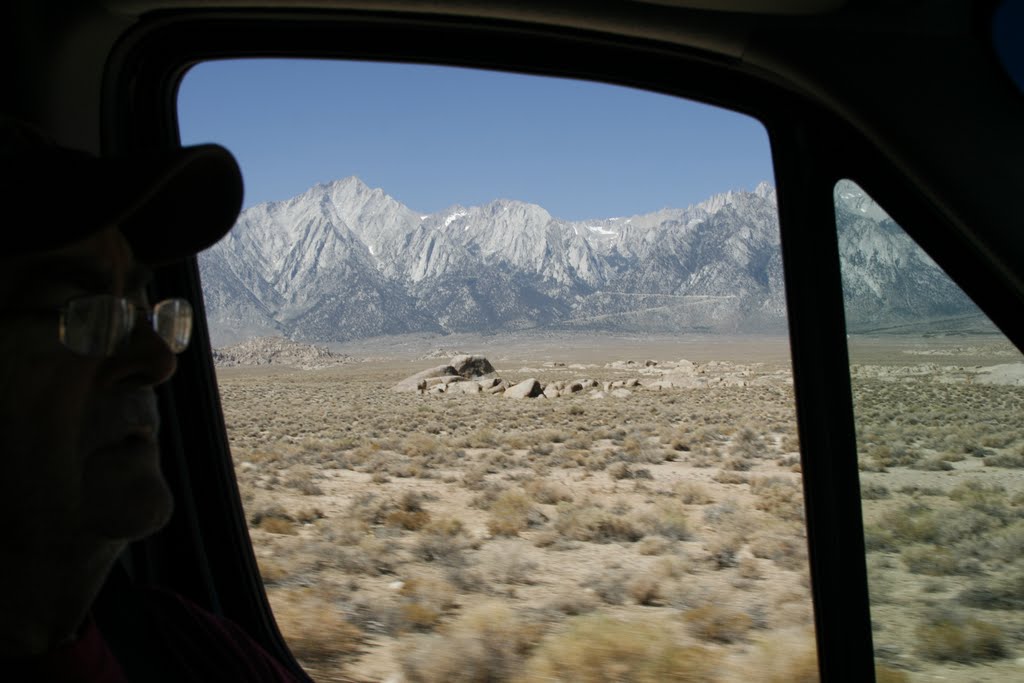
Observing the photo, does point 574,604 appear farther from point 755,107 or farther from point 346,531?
point 755,107

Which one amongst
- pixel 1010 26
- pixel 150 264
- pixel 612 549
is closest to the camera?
pixel 150 264

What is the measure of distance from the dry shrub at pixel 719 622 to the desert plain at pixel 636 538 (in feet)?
0.06

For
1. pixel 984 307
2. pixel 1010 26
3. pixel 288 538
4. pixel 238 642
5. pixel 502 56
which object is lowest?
pixel 288 538

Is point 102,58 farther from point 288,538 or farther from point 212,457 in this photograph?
point 288,538

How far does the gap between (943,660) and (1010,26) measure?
6.69 feet

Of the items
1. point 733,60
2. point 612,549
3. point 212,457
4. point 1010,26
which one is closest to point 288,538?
point 612,549

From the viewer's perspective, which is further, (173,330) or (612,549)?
(612,549)

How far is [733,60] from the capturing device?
2.18 meters

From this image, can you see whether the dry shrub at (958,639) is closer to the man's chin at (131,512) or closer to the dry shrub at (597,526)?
the man's chin at (131,512)

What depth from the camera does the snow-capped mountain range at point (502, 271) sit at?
28953mm

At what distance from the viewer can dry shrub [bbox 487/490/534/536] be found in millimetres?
8016

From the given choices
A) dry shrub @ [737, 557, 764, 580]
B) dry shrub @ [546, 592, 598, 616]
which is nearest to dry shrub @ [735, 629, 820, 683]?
dry shrub @ [546, 592, 598, 616]

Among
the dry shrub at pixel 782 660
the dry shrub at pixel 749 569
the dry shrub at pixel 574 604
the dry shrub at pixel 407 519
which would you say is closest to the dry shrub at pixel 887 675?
the dry shrub at pixel 782 660

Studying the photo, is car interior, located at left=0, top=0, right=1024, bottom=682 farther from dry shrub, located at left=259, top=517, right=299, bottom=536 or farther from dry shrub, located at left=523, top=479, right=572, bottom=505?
dry shrub, located at left=523, top=479, right=572, bottom=505
